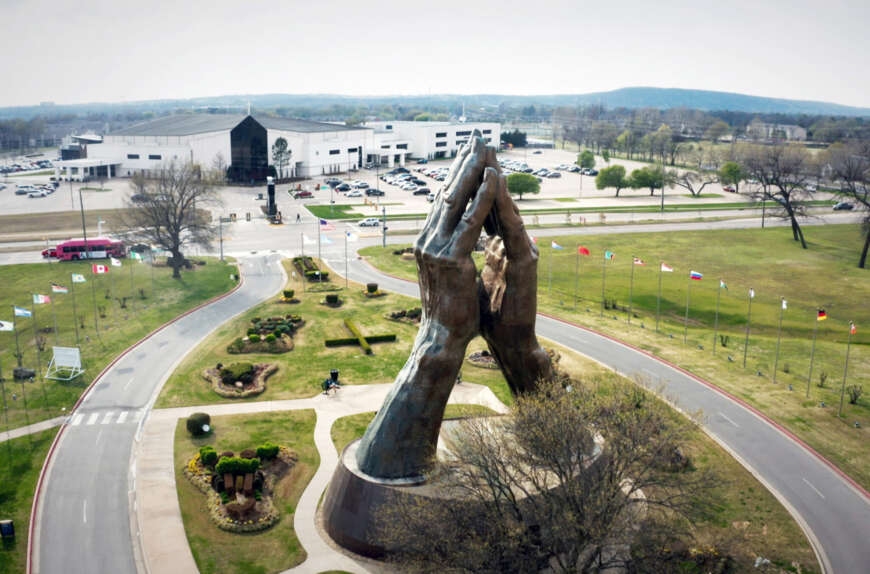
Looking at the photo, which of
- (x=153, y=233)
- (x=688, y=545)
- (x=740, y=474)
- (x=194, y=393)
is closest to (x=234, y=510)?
(x=194, y=393)

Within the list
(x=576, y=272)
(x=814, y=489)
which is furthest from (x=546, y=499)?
(x=576, y=272)

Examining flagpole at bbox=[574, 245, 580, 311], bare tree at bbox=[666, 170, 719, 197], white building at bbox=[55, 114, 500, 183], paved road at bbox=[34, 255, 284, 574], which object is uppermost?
white building at bbox=[55, 114, 500, 183]

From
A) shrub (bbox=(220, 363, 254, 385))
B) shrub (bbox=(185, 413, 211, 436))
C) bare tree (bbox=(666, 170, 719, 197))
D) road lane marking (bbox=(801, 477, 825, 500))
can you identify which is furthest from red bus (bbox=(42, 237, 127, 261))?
bare tree (bbox=(666, 170, 719, 197))

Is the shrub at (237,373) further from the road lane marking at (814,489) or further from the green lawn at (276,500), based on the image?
the road lane marking at (814,489)

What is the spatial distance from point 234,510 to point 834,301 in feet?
220

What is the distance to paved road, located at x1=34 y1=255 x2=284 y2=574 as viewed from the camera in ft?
115

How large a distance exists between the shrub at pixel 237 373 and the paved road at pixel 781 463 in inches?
1031

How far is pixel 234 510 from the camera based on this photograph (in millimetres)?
37312

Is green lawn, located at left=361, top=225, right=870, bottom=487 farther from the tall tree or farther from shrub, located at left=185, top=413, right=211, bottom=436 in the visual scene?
the tall tree

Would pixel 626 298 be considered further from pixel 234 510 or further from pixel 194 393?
pixel 234 510

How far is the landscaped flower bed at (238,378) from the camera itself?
53.1 metres

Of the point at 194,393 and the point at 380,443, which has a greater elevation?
the point at 380,443

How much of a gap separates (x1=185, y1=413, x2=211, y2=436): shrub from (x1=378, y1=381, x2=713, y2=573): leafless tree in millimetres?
18167

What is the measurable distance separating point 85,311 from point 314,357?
25.7m
